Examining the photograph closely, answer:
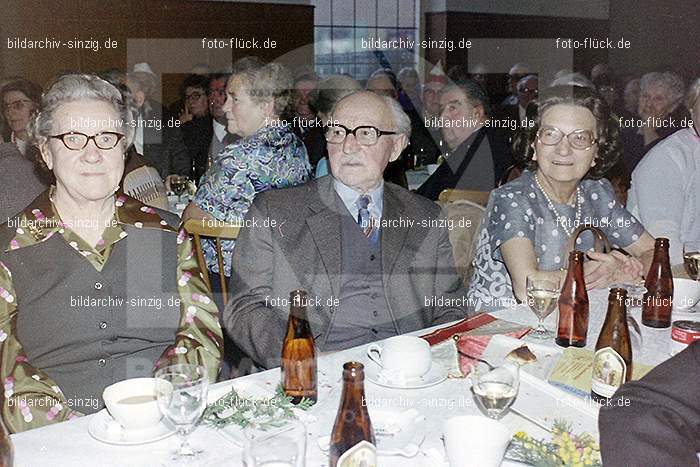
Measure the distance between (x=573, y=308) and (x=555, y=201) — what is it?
0.74 m

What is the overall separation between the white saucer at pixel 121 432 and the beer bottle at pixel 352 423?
0.31 m

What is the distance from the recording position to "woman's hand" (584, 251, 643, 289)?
217 cm

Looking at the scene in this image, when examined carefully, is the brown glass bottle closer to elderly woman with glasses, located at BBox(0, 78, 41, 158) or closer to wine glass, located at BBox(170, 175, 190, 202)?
elderly woman with glasses, located at BBox(0, 78, 41, 158)

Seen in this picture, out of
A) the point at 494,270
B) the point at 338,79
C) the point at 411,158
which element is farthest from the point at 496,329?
the point at 411,158

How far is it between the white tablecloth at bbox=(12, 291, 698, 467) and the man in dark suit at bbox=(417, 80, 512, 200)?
221cm

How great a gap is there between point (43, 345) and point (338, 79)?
2.05 meters

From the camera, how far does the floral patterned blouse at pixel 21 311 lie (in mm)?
1685

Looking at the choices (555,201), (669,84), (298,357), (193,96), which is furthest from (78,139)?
(193,96)

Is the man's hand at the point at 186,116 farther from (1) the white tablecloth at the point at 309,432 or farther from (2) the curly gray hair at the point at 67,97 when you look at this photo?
(1) the white tablecloth at the point at 309,432

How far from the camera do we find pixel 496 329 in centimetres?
179

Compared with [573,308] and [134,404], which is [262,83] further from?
[134,404]

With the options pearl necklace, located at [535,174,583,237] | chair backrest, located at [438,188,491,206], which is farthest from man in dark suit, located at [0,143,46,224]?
pearl necklace, located at [535,174,583,237]

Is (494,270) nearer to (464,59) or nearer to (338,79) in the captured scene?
(338,79)

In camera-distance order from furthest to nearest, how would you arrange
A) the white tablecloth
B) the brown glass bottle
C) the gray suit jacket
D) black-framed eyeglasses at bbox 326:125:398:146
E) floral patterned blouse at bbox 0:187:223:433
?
black-framed eyeglasses at bbox 326:125:398:146, the gray suit jacket, floral patterned blouse at bbox 0:187:223:433, the white tablecloth, the brown glass bottle
